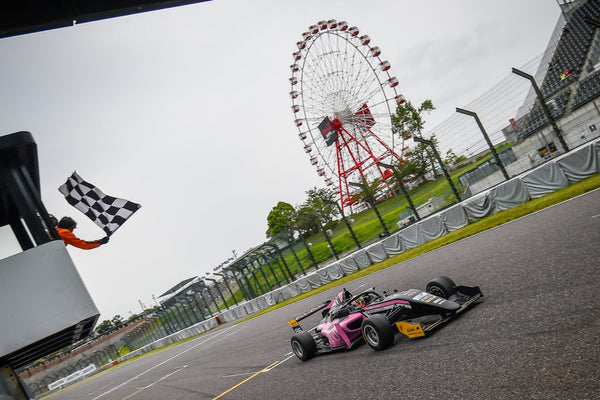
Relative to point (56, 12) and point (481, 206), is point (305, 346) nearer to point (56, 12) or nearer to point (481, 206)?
point (56, 12)

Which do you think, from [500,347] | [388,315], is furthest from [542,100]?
[500,347]

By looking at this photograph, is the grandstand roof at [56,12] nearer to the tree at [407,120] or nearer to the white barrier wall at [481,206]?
the white barrier wall at [481,206]

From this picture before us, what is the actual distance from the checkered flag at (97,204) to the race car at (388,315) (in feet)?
→ 12.2

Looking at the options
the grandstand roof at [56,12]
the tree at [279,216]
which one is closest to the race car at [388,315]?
the grandstand roof at [56,12]

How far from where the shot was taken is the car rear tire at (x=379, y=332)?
5.64m

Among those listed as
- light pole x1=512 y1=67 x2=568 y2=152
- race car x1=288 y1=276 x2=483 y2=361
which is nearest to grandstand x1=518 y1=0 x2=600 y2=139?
light pole x1=512 y1=67 x2=568 y2=152

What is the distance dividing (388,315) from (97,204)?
14.6 ft

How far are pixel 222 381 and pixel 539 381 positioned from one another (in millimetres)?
7093

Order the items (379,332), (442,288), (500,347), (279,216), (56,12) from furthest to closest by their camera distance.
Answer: (279,216) < (442,288) < (379,332) < (500,347) < (56,12)

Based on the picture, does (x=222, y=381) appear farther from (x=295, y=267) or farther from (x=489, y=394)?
(x=295, y=267)

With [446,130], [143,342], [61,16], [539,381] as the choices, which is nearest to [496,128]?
[446,130]

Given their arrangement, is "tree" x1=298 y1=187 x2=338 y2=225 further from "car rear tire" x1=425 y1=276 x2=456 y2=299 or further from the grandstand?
"car rear tire" x1=425 y1=276 x2=456 y2=299

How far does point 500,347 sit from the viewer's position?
4016mm

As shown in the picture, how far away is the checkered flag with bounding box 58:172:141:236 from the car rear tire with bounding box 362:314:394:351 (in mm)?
3761
